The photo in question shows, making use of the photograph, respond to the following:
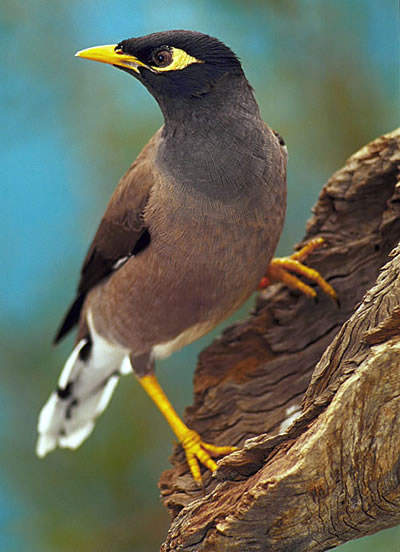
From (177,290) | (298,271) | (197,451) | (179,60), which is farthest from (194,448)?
(179,60)

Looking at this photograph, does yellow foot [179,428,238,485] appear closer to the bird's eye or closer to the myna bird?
the myna bird

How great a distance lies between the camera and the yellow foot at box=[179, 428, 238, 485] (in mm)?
1916

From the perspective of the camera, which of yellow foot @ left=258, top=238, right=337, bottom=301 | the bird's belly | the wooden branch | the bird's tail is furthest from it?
the bird's tail

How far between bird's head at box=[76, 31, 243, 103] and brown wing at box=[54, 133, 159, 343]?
232 mm

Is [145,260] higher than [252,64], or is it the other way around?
[252,64]

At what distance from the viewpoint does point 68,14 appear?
2969 millimetres

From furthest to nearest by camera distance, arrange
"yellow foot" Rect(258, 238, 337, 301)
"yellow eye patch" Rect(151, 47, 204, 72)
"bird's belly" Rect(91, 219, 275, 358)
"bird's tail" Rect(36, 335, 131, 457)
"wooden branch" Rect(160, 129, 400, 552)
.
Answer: "bird's tail" Rect(36, 335, 131, 457), "yellow foot" Rect(258, 238, 337, 301), "bird's belly" Rect(91, 219, 275, 358), "yellow eye patch" Rect(151, 47, 204, 72), "wooden branch" Rect(160, 129, 400, 552)

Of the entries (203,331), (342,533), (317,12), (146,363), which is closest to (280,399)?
(203,331)

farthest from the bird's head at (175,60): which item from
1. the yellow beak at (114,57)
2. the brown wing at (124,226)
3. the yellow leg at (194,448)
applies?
the yellow leg at (194,448)

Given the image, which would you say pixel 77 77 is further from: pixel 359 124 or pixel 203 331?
pixel 203 331

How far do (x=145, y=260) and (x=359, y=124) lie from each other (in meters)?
1.42

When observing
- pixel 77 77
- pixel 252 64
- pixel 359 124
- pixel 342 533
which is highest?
pixel 77 77

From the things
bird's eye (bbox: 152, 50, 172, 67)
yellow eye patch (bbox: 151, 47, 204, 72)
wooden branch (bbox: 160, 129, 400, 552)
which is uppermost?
bird's eye (bbox: 152, 50, 172, 67)

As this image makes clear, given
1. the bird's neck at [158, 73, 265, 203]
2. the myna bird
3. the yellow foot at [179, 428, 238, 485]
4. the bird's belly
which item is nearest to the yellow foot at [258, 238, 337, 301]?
the myna bird
